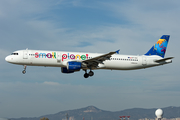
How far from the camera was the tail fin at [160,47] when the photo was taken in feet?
191

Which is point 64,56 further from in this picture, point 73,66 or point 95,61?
point 95,61

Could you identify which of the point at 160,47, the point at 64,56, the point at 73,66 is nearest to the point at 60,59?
the point at 64,56

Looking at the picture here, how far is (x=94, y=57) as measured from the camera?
49750 millimetres

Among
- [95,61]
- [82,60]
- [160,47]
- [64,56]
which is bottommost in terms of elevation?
[95,61]

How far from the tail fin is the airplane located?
1.97 meters

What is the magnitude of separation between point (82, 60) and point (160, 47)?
22.0 metres

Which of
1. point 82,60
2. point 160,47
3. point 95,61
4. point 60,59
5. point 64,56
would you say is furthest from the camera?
point 160,47

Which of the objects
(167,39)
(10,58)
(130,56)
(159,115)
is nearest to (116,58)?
(130,56)

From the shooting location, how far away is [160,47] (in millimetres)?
59750

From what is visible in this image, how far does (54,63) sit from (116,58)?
527 inches

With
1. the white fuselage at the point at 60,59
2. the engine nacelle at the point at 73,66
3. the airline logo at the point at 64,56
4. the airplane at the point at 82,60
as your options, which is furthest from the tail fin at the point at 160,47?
the engine nacelle at the point at 73,66

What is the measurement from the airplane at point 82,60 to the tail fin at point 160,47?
77.7 inches

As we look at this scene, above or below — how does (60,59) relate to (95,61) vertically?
above

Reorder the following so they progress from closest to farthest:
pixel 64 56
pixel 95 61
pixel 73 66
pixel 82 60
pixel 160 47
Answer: pixel 73 66 < pixel 64 56 < pixel 95 61 < pixel 82 60 < pixel 160 47
